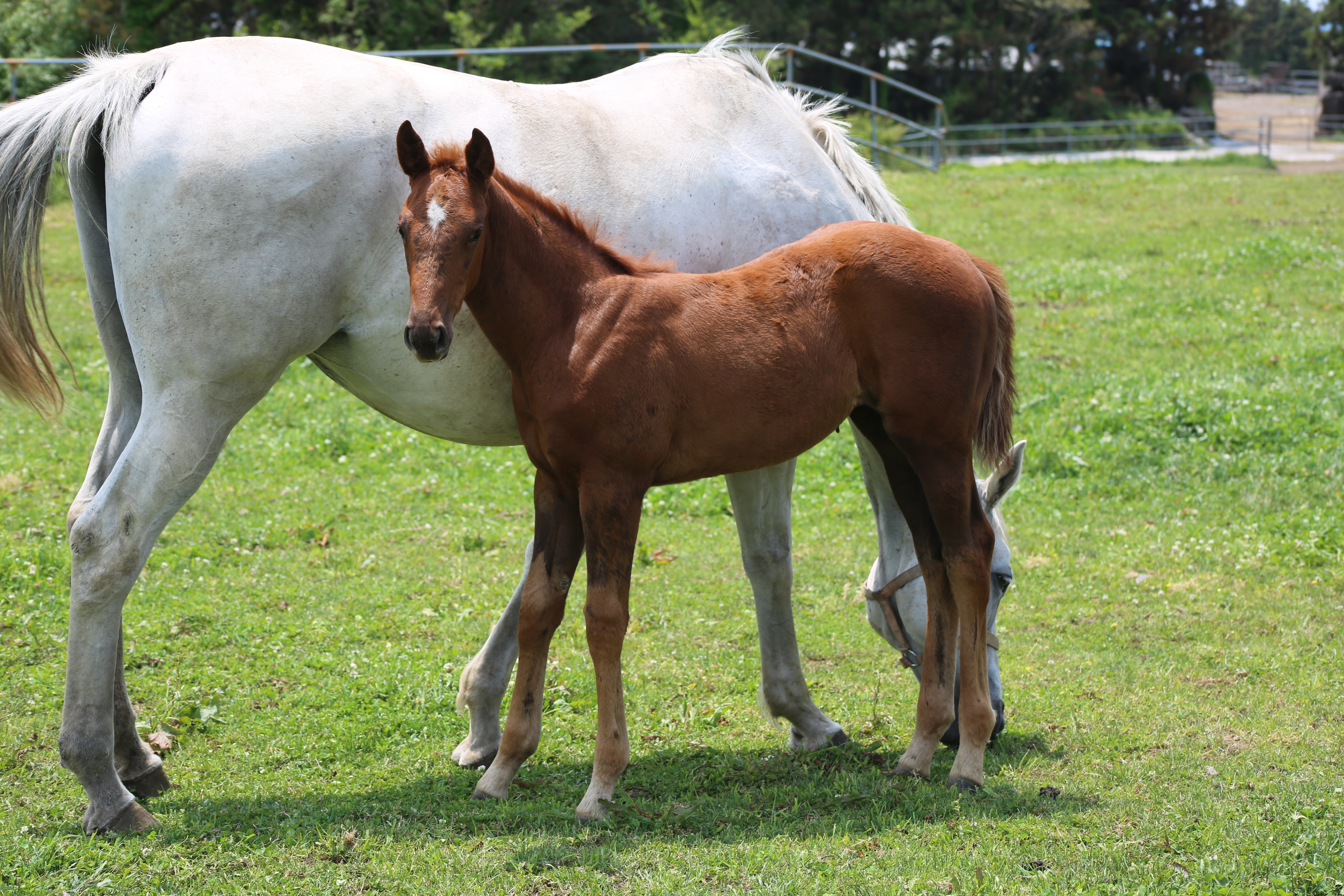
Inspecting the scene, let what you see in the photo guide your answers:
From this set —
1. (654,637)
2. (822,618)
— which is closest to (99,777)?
(654,637)

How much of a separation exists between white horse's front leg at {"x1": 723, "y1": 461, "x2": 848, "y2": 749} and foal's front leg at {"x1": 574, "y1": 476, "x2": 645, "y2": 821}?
110 cm

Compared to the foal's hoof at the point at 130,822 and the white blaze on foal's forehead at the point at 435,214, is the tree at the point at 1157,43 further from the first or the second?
the foal's hoof at the point at 130,822

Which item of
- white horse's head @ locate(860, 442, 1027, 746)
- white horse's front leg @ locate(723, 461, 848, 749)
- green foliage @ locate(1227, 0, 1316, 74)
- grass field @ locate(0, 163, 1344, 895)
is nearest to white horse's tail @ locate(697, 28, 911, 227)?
white horse's head @ locate(860, 442, 1027, 746)

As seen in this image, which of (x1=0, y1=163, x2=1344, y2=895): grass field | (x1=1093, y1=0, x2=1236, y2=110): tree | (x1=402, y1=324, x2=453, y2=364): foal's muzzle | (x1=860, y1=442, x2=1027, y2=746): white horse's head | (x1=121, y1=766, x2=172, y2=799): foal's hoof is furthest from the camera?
(x1=1093, y1=0, x2=1236, y2=110): tree

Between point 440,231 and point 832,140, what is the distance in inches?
90.5

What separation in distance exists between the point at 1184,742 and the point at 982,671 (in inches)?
42.5

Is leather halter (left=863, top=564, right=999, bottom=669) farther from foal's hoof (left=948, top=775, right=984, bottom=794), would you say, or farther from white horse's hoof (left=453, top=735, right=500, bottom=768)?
white horse's hoof (left=453, top=735, right=500, bottom=768)

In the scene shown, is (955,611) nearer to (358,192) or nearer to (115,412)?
(358,192)

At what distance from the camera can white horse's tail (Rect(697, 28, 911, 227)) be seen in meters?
5.01

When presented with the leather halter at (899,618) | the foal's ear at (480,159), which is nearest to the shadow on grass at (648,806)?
the leather halter at (899,618)

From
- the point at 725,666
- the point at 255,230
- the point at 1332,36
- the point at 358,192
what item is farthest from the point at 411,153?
the point at 1332,36

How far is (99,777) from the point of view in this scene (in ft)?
12.6

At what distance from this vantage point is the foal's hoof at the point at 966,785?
13.5ft

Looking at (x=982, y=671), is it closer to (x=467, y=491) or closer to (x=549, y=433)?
(x=549, y=433)
